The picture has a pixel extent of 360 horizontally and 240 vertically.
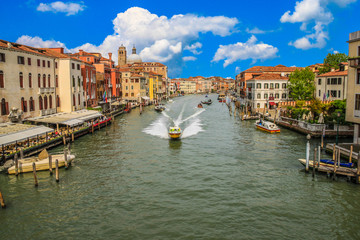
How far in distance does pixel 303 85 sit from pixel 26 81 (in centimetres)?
4914

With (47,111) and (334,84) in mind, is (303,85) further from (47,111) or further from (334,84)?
(47,111)

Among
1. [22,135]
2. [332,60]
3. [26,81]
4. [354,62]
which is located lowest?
[22,135]

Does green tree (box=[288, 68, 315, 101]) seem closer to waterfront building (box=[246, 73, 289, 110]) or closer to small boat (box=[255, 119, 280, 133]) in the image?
waterfront building (box=[246, 73, 289, 110])

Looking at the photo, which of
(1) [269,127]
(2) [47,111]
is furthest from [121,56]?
(1) [269,127]

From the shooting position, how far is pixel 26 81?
117 feet

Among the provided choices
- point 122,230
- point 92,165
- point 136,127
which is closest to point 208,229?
point 122,230

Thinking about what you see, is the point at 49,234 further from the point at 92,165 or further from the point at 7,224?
the point at 92,165

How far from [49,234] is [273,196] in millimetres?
13024

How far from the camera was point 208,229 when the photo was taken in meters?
15.1

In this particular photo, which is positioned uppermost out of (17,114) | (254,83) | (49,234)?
(254,83)

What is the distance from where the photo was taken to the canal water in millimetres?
14969

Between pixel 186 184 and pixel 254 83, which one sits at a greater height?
pixel 254 83

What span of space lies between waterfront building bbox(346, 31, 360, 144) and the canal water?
226 inches

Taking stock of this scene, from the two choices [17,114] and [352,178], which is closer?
[352,178]
